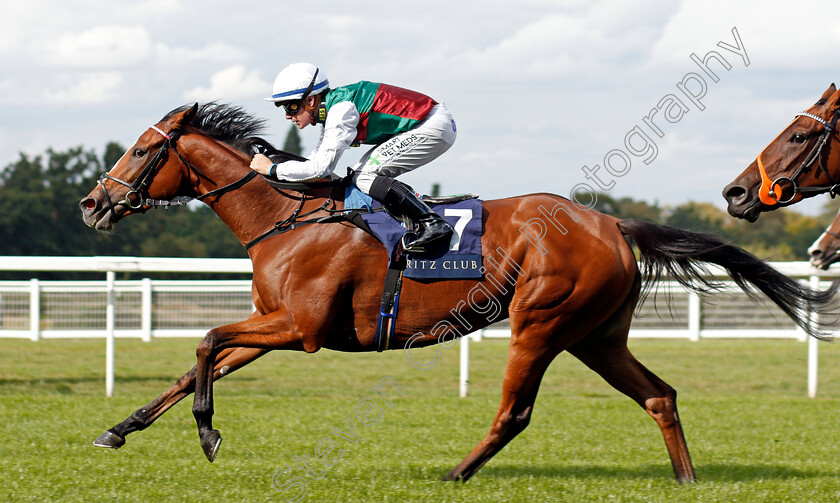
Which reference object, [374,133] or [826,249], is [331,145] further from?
[826,249]

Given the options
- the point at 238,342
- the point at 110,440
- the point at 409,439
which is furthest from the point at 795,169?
the point at 110,440

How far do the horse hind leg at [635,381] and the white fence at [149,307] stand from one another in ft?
9.14

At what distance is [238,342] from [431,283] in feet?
3.35

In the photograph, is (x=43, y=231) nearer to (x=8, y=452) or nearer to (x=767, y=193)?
(x=8, y=452)

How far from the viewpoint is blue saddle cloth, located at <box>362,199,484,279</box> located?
4.56m

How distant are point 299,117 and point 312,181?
1.12 ft

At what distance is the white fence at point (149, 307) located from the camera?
8.02 m

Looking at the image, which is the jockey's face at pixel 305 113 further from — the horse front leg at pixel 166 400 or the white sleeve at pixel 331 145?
the horse front leg at pixel 166 400

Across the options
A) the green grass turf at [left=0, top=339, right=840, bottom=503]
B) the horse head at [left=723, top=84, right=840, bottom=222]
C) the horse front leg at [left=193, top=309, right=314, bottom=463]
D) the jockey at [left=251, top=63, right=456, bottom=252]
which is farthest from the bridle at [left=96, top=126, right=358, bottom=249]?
the horse head at [left=723, top=84, right=840, bottom=222]

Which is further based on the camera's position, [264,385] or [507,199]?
[264,385]

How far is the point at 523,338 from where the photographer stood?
4.69m

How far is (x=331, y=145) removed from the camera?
14.7 ft

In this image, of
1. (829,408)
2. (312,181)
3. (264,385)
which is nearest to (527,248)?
(312,181)

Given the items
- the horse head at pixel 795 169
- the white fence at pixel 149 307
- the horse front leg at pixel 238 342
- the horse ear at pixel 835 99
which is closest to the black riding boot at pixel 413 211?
the horse front leg at pixel 238 342
